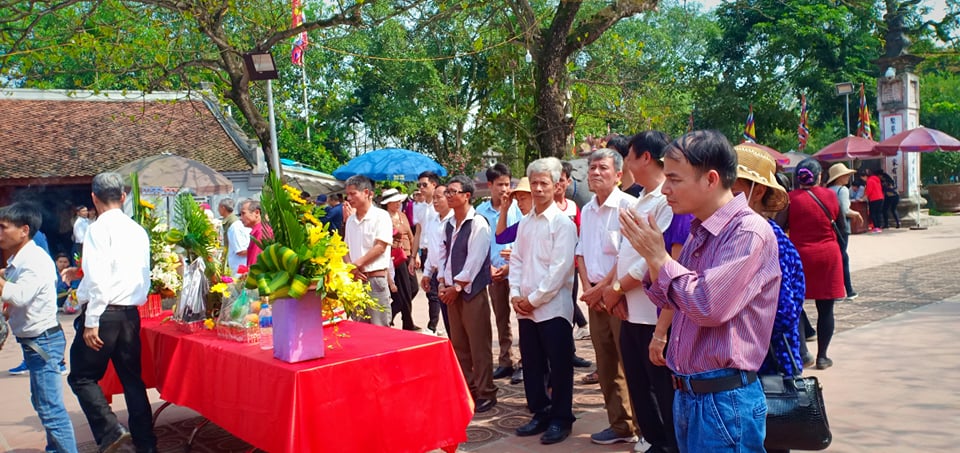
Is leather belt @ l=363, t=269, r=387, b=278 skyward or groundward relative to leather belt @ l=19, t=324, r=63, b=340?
skyward

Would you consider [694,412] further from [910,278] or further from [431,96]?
[431,96]

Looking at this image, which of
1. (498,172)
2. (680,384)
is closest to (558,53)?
(498,172)

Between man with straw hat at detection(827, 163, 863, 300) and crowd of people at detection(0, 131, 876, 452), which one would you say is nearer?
crowd of people at detection(0, 131, 876, 452)

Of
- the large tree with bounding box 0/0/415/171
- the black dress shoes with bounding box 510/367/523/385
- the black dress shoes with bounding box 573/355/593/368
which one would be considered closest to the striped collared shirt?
the black dress shoes with bounding box 510/367/523/385

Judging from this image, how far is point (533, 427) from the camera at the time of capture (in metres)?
4.91

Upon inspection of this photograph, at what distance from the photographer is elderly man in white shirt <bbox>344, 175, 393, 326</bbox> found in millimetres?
6172

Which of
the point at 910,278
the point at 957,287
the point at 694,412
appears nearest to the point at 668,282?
the point at 694,412

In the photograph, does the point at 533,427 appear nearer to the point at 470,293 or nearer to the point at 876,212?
the point at 470,293

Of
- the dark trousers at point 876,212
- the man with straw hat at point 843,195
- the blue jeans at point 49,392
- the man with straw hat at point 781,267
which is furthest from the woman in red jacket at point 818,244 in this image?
the dark trousers at point 876,212

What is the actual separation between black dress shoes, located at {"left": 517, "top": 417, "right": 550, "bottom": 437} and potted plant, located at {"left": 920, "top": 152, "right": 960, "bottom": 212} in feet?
88.8

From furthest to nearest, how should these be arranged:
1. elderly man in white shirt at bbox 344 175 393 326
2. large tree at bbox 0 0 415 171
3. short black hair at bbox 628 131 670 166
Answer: large tree at bbox 0 0 415 171, elderly man in white shirt at bbox 344 175 393 326, short black hair at bbox 628 131 670 166

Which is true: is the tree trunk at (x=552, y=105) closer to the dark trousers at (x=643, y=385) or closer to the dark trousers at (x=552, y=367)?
the dark trousers at (x=552, y=367)

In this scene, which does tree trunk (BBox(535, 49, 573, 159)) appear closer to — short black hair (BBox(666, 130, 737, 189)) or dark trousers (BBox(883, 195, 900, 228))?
short black hair (BBox(666, 130, 737, 189))

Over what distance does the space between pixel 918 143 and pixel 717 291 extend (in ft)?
61.2
